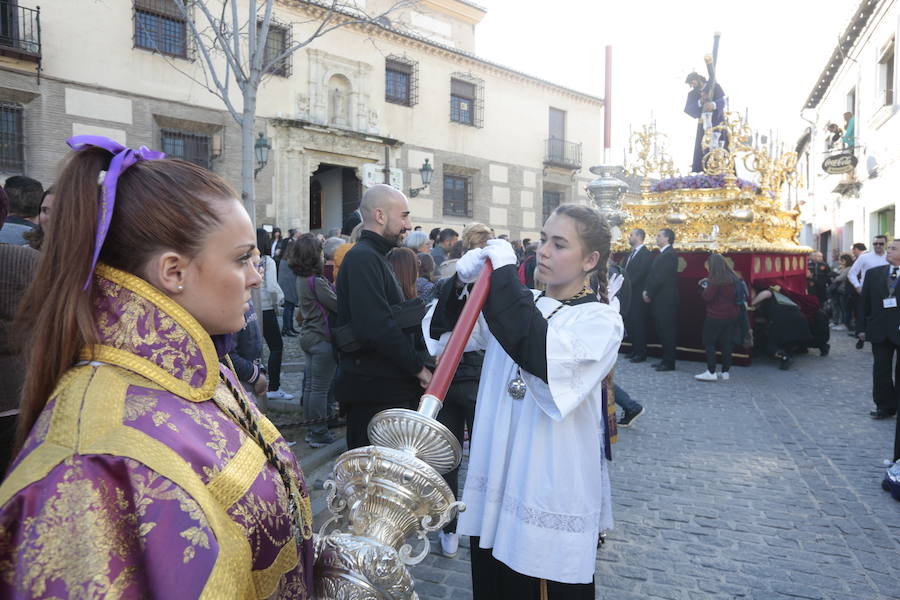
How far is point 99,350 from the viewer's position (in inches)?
37.6

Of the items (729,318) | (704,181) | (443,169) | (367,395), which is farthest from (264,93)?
(367,395)

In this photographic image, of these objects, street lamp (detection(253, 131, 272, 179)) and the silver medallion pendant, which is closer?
the silver medallion pendant

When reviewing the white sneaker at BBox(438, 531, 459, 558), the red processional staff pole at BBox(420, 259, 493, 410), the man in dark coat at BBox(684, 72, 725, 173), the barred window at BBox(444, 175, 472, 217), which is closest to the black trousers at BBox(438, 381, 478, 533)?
the white sneaker at BBox(438, 531, 459, 558)

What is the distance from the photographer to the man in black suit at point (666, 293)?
28.0ft

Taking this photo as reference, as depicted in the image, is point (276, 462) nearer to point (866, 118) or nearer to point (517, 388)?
point (517, 388)

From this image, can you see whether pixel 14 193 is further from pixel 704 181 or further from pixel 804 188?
pixel 804 188

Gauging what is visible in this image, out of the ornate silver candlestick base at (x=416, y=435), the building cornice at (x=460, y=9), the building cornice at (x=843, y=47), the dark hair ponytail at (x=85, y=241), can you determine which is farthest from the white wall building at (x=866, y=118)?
the dark hair ponytail at (x=85, y=241)

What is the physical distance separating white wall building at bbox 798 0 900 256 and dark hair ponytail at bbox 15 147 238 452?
50.7 ft

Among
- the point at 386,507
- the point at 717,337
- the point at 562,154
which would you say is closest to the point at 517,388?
the point at 386,507

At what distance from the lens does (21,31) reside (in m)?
12.2

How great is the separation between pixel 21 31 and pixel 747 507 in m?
15.2

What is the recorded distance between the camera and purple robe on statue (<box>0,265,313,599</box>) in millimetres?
787

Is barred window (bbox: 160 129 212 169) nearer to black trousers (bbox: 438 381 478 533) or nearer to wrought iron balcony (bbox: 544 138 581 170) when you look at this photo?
wrought iron balcony (bbox: 544 138 581 170)

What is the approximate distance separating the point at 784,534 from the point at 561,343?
2.70 m
